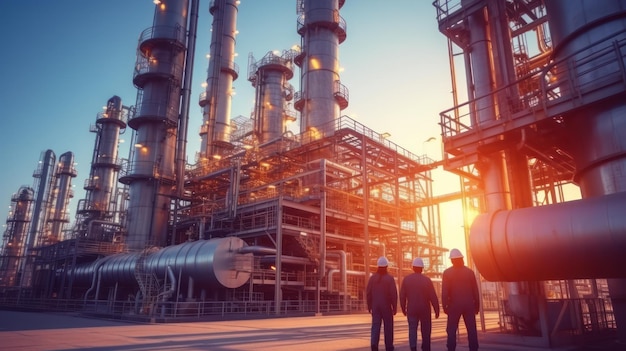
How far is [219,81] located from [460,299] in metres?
43.5

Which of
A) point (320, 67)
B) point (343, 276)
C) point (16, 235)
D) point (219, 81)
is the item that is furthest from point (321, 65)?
point (16, 235)

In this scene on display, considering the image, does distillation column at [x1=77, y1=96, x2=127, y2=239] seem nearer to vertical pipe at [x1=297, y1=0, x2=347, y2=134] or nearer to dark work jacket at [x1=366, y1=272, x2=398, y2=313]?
vertical pipe at [x1=297, y1=0, x2=347, y2=134]

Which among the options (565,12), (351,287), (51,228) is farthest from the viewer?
(51,228)

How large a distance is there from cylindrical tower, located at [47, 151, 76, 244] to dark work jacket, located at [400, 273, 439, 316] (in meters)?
57.1

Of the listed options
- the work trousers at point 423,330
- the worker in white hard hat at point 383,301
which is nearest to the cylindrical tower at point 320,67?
the worker in white hard hat at point 383,301

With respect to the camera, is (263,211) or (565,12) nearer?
(565,12)

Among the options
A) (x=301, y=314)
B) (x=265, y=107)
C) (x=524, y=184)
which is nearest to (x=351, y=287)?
(x=301, y=314)

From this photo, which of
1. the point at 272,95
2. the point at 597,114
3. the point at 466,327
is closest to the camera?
the point at 466,327

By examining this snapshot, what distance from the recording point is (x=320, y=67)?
33219mm

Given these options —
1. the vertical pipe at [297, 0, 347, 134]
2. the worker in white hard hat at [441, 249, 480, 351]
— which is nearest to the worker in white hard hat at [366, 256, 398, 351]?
the worker in white hard hat at [441, 249, 480, 351]

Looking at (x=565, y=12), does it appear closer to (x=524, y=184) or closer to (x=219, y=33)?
(x=524, y=184)

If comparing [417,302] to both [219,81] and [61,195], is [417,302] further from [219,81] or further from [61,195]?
[61,195]

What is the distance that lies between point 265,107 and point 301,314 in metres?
27.1

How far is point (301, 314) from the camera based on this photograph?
21.9 metres
